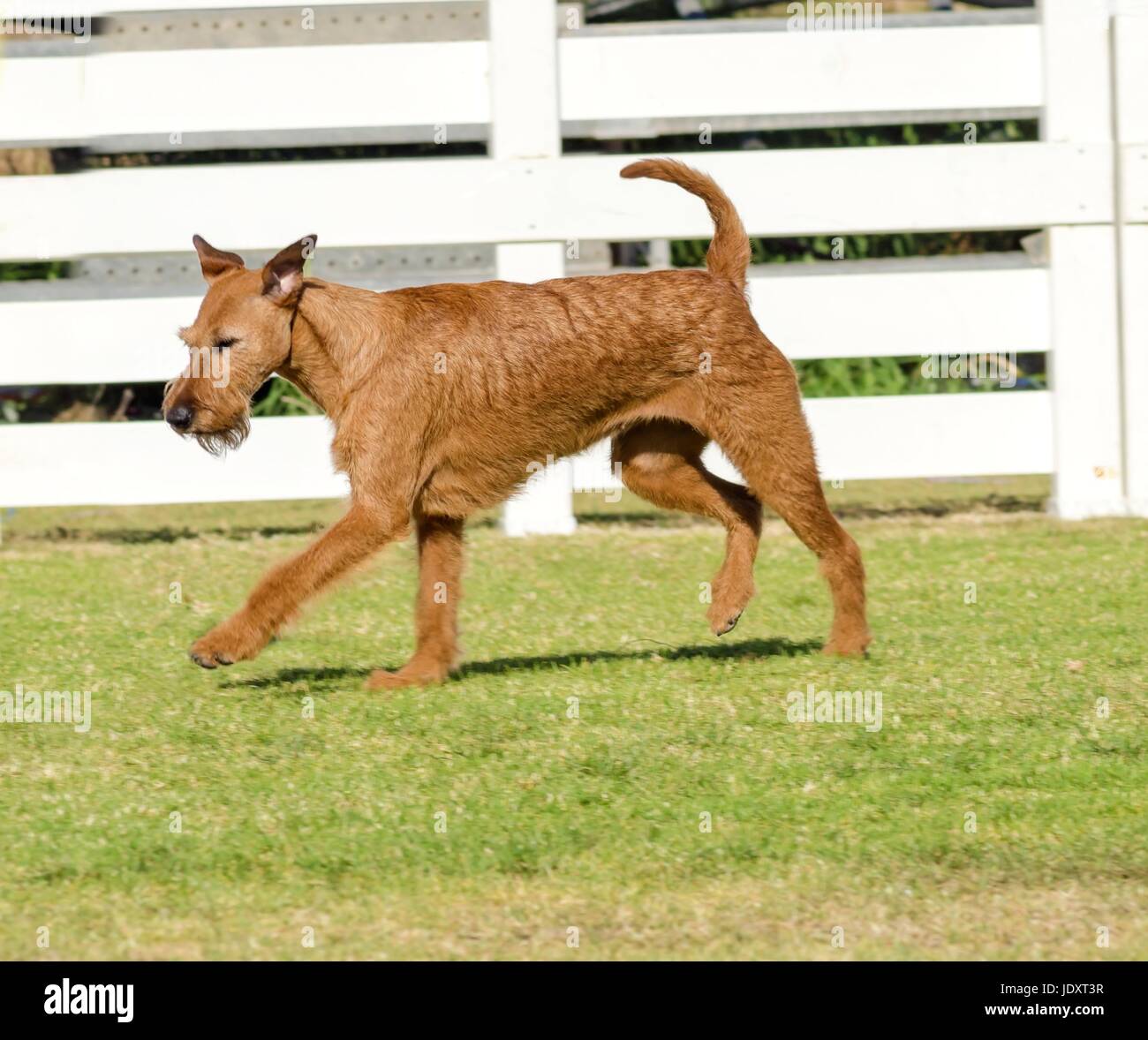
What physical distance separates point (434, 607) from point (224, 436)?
91 cm

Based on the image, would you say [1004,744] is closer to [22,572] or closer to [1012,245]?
[22,572]

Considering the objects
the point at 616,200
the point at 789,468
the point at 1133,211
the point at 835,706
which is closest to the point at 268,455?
the point at 616,200

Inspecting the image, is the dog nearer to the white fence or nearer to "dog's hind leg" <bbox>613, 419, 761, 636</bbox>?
"dog's hind leg" <bbox>613, 419, 761, 636</bbox>

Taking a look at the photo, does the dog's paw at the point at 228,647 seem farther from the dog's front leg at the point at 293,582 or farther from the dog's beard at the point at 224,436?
the dog's beard at the point at 224,436

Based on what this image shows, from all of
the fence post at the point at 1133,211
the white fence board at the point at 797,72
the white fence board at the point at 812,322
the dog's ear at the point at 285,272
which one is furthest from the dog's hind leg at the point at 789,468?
the fence post at the point at 1133,211

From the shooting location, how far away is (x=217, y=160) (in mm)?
15648

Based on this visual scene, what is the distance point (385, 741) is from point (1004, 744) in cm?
180

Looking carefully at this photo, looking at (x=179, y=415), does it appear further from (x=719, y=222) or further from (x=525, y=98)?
(x=525, y=98)

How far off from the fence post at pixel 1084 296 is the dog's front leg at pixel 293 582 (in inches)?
188

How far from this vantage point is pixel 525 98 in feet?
29.3

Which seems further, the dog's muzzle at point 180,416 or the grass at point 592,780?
the dog's muzzle at point 180,416

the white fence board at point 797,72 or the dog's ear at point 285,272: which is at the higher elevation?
the white fence board at point 797,72

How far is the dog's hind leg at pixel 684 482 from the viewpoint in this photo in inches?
244

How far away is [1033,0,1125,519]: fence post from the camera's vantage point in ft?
29.8
